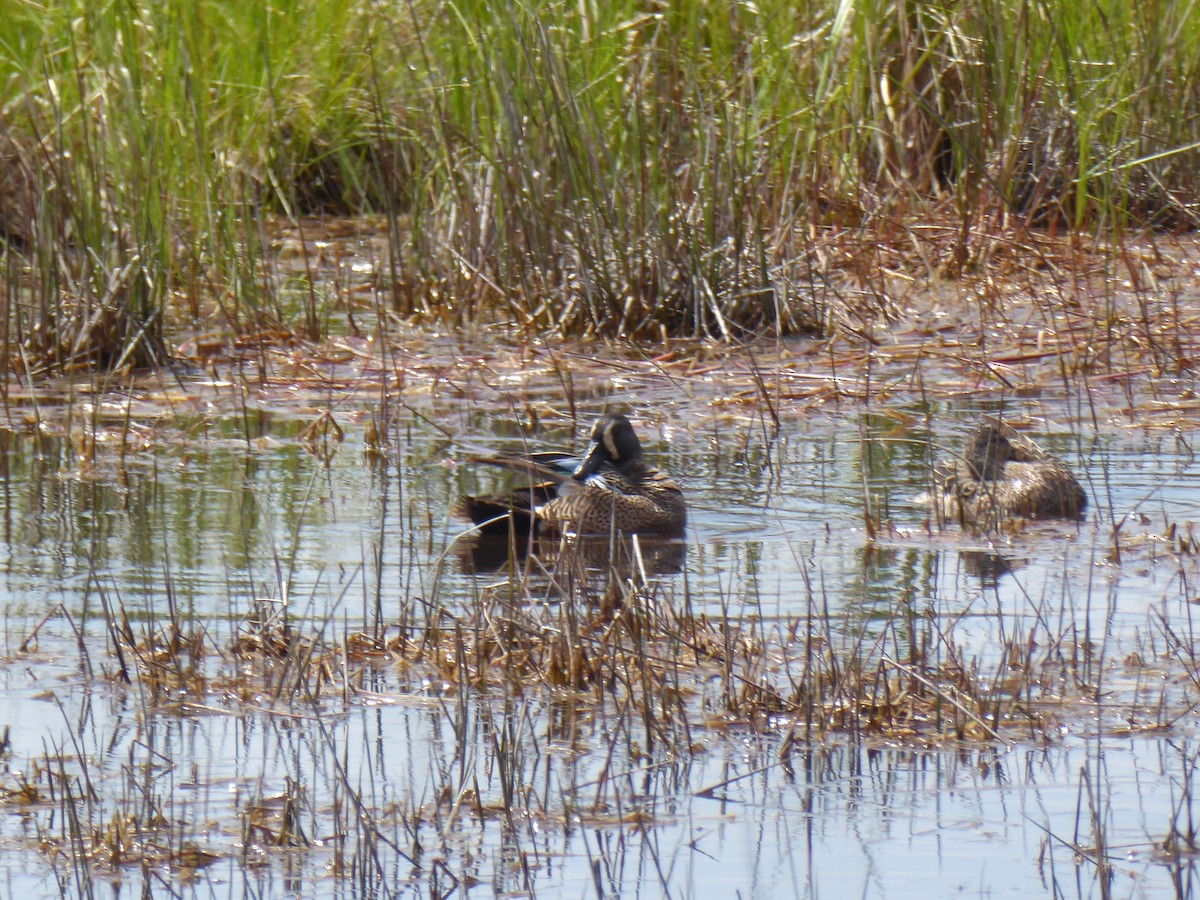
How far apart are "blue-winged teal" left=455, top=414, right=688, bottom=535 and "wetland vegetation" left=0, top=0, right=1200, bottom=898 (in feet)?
0.51

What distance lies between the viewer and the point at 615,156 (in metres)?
10.9

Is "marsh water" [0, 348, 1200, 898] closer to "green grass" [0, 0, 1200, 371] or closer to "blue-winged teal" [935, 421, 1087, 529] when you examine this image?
"blue-winged teal" [935, 421, 1087, 529]

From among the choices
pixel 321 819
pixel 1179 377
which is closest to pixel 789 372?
pixel 1179 377

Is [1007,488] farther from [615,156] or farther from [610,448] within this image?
[615,156]

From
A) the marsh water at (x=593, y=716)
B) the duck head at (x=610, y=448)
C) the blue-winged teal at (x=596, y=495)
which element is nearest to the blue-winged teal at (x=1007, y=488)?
the marsh water at (x=593, y=716)

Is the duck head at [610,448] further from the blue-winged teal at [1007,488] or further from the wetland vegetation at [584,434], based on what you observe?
the blue-winged teal at [1007,488]

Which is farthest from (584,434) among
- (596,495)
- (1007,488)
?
(1007,488)

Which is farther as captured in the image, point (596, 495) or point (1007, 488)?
point (596, 495)

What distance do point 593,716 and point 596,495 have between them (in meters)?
2.91

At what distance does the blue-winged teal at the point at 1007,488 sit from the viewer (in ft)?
26.1

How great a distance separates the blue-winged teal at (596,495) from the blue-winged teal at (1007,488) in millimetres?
1014

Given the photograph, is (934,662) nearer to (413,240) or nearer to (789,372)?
(789,372)

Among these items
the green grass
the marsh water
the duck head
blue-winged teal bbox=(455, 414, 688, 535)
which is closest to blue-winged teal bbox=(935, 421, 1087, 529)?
the marsh water

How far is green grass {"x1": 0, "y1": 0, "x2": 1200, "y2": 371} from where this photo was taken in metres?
10.6
